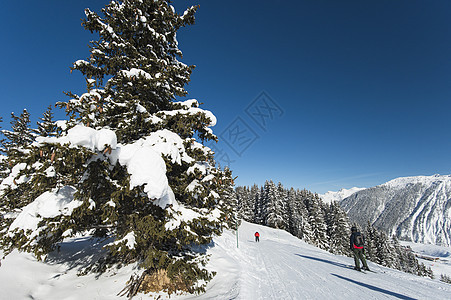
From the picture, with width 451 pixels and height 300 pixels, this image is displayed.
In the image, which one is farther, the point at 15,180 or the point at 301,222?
the point at 301,222

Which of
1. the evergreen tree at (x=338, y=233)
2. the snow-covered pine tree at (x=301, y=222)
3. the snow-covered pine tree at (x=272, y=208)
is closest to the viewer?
the evergreen tree at (x=338, y=233)

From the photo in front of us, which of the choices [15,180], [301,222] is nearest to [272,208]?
[301,222]

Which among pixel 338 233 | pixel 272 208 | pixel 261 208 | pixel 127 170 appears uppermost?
pixel 261 208

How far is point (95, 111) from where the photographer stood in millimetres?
5172

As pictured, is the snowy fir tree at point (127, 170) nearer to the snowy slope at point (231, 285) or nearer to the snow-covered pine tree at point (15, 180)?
the snow-covered pine tree at point (15, 180)

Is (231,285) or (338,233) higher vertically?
(338,233)

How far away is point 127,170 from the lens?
4121 mm

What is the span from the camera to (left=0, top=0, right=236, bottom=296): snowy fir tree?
13.3ft

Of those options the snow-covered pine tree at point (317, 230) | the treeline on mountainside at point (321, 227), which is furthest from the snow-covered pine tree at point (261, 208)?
the snow-covered pine tree at point (317, 230)

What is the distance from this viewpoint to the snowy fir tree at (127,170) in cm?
406

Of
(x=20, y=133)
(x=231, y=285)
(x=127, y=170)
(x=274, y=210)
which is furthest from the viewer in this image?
(x=274, y=210)

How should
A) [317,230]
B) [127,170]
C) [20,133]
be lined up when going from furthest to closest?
[317,230] < [20,133] < [127,170]

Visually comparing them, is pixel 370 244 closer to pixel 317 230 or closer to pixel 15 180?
pixel 317 230

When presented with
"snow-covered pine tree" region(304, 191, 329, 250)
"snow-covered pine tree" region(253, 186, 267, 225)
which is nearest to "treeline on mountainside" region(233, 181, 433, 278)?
"snow-covered pine tree" region(304, 191, 329, 250)
